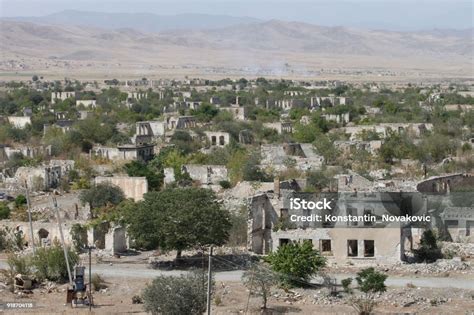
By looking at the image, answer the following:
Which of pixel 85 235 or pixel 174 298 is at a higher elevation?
pixel 174 298

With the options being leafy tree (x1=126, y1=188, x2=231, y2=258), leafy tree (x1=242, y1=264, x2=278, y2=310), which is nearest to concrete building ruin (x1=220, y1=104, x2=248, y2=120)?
leafy tree (x1=126, y1=188, x2=231, y2=258)

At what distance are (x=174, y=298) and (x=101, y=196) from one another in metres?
15.3

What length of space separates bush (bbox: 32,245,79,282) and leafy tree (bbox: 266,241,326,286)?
461 cm

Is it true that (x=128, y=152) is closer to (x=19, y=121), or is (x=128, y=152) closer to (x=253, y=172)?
(x=253, y=172)

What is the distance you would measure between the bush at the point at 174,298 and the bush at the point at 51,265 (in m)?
4.15

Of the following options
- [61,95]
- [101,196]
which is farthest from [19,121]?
[101,196]

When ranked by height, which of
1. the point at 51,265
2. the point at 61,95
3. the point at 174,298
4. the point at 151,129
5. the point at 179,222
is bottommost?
the point at 61,95

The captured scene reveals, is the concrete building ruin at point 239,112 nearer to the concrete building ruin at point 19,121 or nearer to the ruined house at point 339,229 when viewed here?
the concrete building ruin at point 19,121

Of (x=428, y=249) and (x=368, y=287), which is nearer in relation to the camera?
(x=368, y=287)

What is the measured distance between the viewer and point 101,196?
116ft

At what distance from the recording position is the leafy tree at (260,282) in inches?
900

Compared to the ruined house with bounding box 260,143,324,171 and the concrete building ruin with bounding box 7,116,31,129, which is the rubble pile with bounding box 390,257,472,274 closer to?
the ruined house with bounding box 260,143,324,171

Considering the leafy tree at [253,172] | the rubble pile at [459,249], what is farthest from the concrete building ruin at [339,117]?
the rubble pile at [459,249]

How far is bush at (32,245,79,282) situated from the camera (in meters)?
24.6
